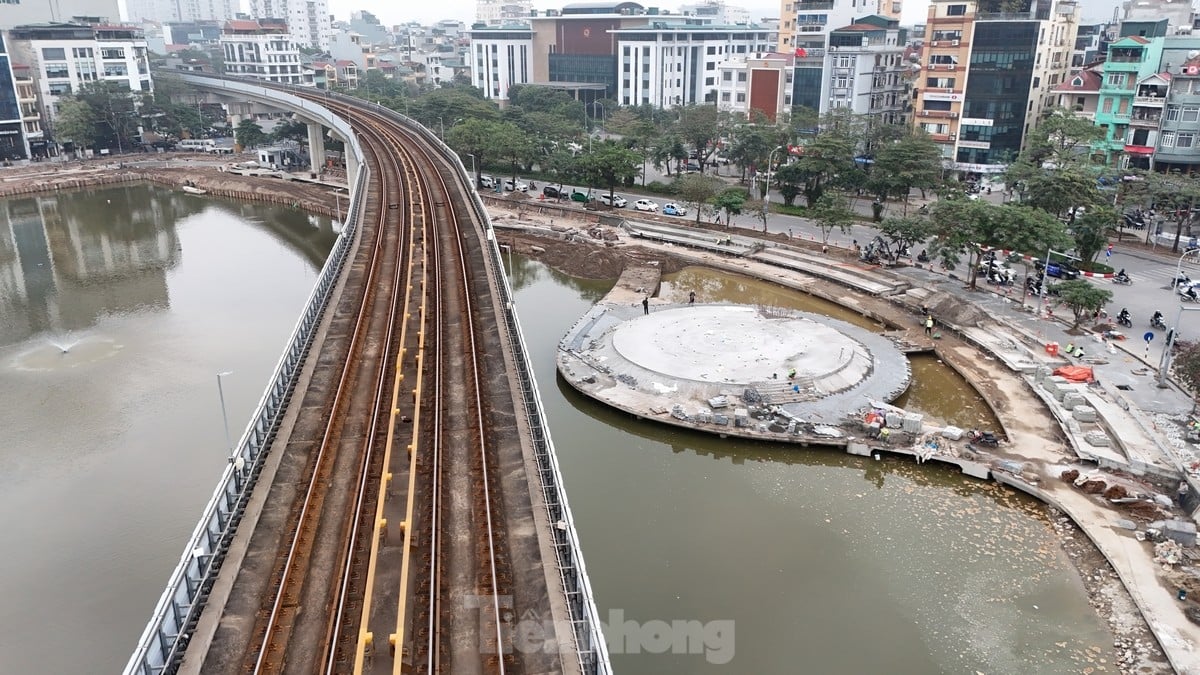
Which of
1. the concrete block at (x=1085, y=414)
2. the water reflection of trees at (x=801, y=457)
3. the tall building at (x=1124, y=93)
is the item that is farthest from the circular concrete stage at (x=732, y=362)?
the tall building at (x=1124, y=93)

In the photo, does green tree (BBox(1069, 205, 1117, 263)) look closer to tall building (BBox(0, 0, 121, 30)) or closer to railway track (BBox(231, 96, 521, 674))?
railway track (BBox(231, 96, 521, 674))

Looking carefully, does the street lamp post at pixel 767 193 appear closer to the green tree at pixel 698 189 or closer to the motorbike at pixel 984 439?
the green tree at pixel 698 189

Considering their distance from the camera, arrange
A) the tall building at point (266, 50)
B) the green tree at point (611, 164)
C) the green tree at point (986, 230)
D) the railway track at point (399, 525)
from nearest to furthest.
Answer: the railway track at point (399, 525) → the green tree at point (986, 230) → the green tree at point (611, 164) → the tall building at point (266, 50)

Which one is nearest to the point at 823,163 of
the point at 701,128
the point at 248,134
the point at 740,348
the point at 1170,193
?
the point at 701,128

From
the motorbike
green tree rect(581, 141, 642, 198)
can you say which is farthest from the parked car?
green tree rect(581, 141, 642, 198)

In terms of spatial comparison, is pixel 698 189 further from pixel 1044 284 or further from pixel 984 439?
pixel 984 439
